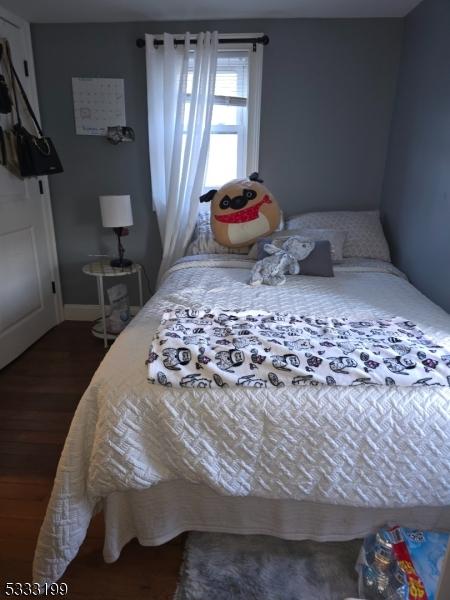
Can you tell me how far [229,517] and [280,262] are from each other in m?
1.21

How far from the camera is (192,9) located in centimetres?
236

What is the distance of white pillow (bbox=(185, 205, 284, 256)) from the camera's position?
2520 millimetres

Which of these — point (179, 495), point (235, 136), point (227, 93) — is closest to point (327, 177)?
point (235, 136)

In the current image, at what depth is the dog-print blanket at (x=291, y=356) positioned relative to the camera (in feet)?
3.54

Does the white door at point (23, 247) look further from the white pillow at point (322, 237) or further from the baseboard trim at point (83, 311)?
the white pillow at point (322, 237)

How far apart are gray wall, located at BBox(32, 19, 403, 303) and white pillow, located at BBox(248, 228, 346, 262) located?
19.8 inches

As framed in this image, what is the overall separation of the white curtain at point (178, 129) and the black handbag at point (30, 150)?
26.0 inches

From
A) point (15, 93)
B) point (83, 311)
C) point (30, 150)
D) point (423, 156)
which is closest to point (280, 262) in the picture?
point (423, 156)

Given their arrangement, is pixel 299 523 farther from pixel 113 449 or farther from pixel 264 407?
pixel 113 449

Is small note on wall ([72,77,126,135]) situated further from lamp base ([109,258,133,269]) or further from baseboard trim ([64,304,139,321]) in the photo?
baseboard trim ([64,304,139,321])

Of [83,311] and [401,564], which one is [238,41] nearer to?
[83,311]

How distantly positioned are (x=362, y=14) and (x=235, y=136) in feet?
3.46

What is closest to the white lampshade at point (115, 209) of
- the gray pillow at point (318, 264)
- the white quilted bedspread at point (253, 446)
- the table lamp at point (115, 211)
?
the table lamp at point (115, 211)

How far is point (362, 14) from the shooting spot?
238 centimetres
